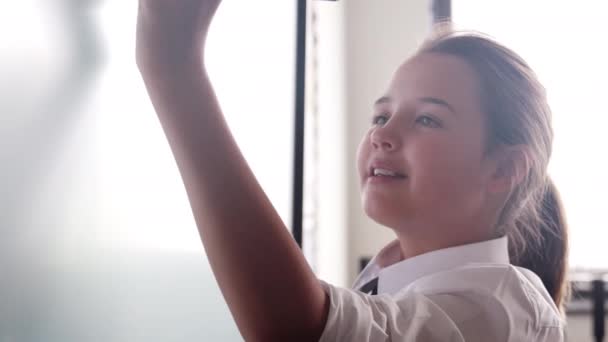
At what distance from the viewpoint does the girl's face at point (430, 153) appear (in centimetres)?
50

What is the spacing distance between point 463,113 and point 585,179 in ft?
6.50

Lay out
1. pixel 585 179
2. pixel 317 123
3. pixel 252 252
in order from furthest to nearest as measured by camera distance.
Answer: pixel 585 179 < pixel 317 123 < pixel 252 252

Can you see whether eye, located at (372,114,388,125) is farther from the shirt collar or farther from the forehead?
the shirt collar

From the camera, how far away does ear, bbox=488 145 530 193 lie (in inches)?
21.7

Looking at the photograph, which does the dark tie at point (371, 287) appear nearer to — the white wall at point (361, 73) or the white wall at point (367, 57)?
the white wall at point (361, 73)

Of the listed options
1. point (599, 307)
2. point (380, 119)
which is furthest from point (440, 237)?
point (599, 307)

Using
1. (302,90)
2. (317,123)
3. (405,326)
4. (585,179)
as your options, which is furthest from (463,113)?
(585,179)

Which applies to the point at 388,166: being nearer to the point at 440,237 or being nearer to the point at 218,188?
the point at 440,237

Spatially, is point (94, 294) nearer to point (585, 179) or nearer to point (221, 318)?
point (221, 318)

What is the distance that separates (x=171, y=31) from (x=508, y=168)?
0.37m

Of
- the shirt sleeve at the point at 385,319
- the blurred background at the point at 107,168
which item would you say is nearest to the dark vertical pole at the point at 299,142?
the blurred background at the point at 107,168

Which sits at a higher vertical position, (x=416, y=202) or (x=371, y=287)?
(x=416, y=202)

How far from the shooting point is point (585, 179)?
227 centimetres

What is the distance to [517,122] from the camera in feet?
1.89
